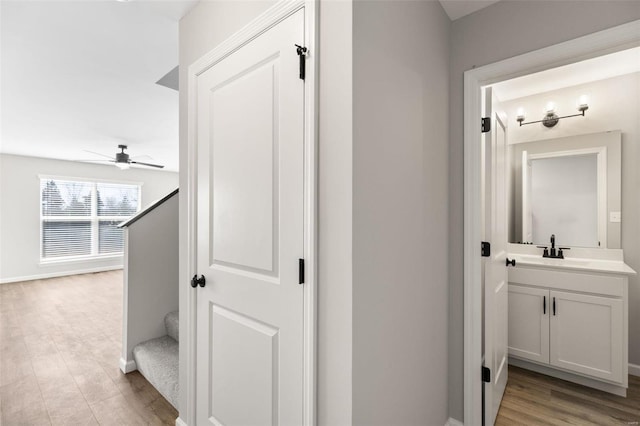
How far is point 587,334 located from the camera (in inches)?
87.0

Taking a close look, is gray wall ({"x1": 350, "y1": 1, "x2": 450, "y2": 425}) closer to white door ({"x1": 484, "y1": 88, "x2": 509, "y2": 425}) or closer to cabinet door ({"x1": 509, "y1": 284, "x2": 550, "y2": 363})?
white door ({"x1": 484, "y1": 88, "x2": 509, "y2": 425})

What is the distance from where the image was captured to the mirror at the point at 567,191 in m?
2.55

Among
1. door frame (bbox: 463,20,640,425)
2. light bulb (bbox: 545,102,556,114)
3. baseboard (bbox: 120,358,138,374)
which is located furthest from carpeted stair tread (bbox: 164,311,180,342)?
light bulb (bbox: 545,102,556,114)

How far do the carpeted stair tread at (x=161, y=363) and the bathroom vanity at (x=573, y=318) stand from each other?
2669mm

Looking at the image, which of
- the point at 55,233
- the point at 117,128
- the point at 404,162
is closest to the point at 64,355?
the point at 117,128

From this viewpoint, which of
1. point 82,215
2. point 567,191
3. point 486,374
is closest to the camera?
point 486,374

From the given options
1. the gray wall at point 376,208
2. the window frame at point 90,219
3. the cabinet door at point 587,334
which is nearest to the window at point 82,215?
the window frame at point 90,219

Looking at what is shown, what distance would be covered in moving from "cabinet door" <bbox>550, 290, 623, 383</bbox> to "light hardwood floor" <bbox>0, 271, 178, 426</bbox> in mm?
2855

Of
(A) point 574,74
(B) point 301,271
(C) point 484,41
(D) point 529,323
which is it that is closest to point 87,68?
(B) point 301,271

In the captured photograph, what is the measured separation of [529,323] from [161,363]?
2914 millimetres

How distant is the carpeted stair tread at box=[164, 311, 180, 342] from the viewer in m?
2.58

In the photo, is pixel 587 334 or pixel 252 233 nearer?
pixel 252 233

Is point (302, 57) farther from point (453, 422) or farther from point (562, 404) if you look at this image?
point (562, 404)

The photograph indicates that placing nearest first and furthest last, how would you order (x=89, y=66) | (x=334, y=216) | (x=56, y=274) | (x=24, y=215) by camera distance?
1. (x=334, y=216)
2. (x=89, y=66)
3. (x=24, y=215)
4. (x=56, y=274)
